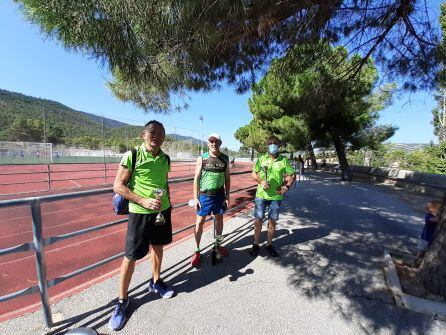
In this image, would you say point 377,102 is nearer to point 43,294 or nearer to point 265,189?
point 265,189

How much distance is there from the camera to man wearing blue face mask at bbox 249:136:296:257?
3555mm

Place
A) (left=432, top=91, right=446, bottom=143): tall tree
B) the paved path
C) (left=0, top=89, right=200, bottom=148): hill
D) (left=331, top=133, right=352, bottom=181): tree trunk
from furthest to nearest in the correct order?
1. (left=432, top=91, right=446, bottom=143): tall tree
2. (left=331, top=133, right=352, bottom=181): tree trunk
3. (left=0, top=89, right=200, bottom=148): hill
4. the paved path

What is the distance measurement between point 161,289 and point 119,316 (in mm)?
494

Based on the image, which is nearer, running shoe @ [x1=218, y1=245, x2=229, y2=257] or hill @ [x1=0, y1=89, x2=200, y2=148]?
running shoe @ [x1=218, y1=245, x2=229, y2=257]

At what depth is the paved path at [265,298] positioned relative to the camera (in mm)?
2158

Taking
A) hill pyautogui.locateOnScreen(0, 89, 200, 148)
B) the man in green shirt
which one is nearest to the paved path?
the man in green shirt

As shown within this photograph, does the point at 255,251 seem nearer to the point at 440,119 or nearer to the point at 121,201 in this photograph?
the point at 121,201

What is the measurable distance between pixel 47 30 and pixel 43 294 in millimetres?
2388

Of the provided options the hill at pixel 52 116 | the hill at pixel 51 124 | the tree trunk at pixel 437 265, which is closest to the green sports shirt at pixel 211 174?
the tree trunk at pixel 437 265

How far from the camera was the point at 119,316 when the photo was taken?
216cm

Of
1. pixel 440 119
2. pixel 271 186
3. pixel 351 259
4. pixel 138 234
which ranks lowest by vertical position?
pixel 351 259

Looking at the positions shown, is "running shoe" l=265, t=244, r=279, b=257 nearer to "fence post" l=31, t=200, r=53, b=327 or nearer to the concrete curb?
the concrete curb

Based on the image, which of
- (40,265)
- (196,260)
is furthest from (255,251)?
(40,265)

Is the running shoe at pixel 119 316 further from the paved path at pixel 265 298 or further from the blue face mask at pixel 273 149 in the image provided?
the blue face mask at pixel 273 149
